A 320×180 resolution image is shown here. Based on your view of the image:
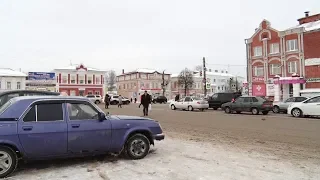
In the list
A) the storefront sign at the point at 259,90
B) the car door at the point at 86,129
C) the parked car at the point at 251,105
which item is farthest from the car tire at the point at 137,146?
the storefront sign at the point at 259,90

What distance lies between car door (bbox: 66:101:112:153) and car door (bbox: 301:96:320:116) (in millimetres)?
16556

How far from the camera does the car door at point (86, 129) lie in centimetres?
630

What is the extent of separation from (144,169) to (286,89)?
37.6 metres

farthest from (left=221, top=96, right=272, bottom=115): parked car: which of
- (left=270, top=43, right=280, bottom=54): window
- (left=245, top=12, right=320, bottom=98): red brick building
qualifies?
(left=270, top=43, right=280, bottom=54): window

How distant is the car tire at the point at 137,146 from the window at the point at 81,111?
1066mm

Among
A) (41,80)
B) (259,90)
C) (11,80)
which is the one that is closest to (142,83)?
(41,80)

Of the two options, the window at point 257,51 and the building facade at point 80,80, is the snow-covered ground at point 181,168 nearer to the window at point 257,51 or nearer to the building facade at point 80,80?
the window at point 257,51

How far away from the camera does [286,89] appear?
3947cm

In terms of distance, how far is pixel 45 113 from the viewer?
6.20 metres

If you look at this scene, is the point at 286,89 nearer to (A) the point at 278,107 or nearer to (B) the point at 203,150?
(A) the point at 278,107

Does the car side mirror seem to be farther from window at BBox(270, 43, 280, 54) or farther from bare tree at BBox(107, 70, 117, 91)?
bare tree at BBox(107, 70, 117, 91)

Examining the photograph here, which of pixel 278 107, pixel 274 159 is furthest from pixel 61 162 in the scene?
pixel 278 107

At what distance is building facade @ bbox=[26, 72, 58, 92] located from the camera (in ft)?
208

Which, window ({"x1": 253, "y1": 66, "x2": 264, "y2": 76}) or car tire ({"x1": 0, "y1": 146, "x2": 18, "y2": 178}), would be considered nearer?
car tire ({"x1": 0, "y1": 146, "x2": 18, "y2": 178})
